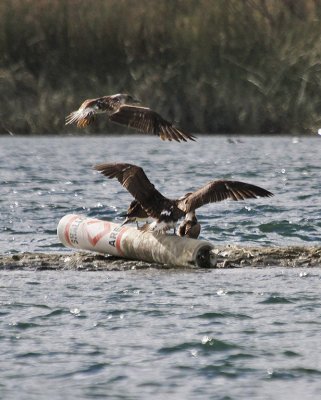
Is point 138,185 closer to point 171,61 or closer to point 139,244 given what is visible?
point 139,244

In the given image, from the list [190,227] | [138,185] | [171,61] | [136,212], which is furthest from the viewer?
[171,61]

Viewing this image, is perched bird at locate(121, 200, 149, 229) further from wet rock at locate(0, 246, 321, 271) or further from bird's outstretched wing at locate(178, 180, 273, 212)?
bird's outstretched wing at locate(178, 180, 273, 212)

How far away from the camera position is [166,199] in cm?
1263

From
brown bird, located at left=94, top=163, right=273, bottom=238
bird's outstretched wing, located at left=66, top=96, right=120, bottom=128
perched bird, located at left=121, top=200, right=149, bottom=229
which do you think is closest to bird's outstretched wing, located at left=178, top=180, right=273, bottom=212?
brown bird, located at left=94, top=163, right=273, bottom=238

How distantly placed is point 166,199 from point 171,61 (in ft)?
174

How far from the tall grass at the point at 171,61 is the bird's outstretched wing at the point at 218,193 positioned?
4671 centimetres

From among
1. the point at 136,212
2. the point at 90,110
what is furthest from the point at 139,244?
the point at 90,110

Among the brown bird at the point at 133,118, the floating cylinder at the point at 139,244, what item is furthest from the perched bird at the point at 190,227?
the brown bird at the point at 133,118

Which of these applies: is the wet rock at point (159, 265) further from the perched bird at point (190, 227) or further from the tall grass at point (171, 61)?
the tall grass at point (171, 61)

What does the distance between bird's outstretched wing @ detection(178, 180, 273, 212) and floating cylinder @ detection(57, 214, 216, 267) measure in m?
0.44

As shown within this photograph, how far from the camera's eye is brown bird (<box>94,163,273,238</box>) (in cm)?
1242

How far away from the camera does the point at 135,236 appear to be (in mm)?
12695

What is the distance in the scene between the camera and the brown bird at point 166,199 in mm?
12422

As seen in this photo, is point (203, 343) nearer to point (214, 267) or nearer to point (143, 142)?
point (214, 267)
